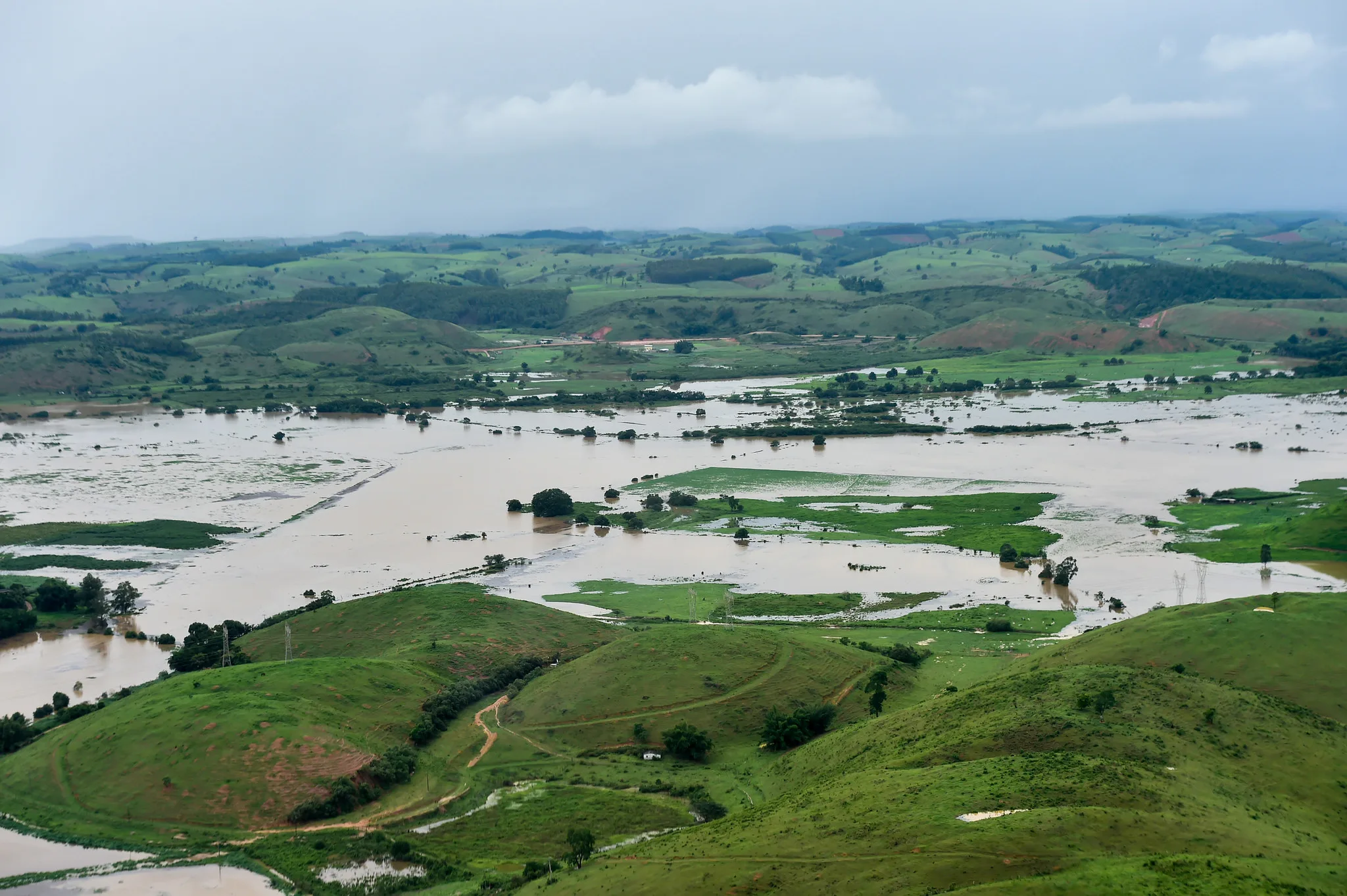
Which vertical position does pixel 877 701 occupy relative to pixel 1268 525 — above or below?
below

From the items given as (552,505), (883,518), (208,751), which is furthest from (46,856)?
(883,518)

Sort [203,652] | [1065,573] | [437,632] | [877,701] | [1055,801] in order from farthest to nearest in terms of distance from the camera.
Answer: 1. [1065,573]
2. [437,632]
3. [203,652]
4. [877,701]
5. [1055,801]

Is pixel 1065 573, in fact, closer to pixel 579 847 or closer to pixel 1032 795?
pixel 1032 795

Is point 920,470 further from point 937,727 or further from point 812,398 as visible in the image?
point 937,727

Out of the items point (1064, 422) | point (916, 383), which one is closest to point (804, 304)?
point (916, 383)

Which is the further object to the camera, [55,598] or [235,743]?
[55,598]

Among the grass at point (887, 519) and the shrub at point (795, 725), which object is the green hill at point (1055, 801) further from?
the grass at point (887, 519)
